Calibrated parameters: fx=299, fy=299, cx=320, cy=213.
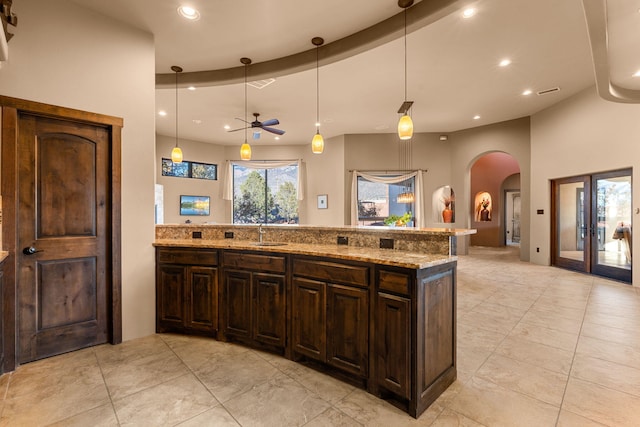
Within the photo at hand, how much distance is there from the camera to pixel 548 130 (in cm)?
657

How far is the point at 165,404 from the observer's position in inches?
76.6

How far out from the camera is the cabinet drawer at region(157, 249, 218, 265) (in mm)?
2909

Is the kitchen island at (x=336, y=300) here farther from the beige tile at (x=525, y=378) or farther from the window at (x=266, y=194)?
the window at (x=266, y=194)

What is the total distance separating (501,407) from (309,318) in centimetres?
139

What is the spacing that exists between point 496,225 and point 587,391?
961cm

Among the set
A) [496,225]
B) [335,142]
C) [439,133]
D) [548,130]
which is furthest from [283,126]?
[496,225]

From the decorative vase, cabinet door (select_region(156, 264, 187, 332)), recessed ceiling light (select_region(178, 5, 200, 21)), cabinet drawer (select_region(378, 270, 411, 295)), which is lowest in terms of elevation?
cabinet door (select_region(156, 264, 187, 332))

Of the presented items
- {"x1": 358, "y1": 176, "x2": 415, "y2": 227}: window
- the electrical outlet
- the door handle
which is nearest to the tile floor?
the door handle

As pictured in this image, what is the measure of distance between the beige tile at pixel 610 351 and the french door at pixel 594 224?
3406 mm

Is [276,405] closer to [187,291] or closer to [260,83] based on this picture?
[187,291]

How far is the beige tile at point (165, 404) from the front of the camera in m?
1.80

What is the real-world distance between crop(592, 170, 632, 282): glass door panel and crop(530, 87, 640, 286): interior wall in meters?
0.27

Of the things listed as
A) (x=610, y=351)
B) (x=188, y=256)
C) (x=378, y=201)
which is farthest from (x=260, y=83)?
(x=610, y=351)

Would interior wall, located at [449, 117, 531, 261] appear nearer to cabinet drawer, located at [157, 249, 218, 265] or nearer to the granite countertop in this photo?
the granite countertop
